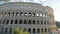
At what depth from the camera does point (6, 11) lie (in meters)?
37.4

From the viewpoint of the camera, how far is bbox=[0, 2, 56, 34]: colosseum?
36625 mm

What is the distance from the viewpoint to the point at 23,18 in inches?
1448

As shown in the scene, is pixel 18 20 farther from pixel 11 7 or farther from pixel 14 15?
pixel 11 7

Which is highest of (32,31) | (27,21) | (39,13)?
(39,13)

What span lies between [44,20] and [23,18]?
23.7 ft

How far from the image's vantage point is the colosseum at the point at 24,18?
3662 centimetres

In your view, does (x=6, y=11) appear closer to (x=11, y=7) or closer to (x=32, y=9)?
(x=11, y=7)

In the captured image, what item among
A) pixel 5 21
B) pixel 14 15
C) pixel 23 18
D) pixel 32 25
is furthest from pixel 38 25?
pixel 5 21

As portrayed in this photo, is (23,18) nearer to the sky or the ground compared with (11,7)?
nearer to the ground

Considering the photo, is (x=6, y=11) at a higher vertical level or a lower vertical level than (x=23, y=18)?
higher

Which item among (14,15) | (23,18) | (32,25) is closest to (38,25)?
(32,25)

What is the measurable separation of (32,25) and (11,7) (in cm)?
908

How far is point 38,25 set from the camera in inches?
1452

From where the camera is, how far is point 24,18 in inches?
1447
